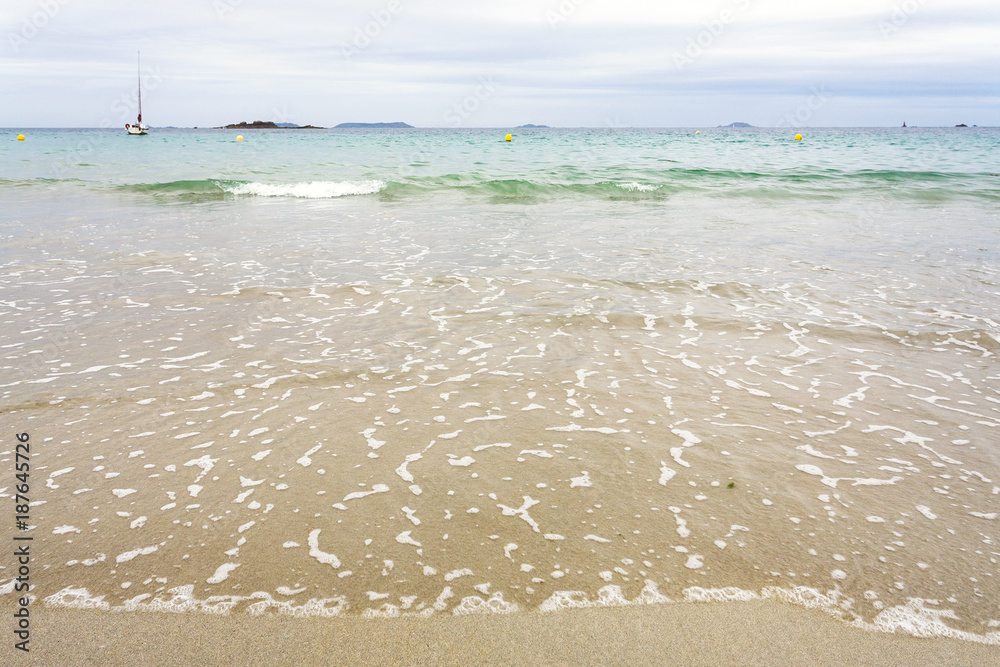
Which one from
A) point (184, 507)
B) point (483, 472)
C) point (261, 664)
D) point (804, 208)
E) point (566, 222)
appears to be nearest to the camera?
point (261, 664)

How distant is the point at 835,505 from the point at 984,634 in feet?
2.65

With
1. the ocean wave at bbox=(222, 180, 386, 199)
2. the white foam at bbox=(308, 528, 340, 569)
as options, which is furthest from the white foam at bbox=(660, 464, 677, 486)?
the ocean wave at bbox=(222, 180, 386, 199)

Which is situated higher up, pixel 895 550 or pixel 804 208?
pixel 804 208

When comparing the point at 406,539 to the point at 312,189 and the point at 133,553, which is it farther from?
the point at 312,189

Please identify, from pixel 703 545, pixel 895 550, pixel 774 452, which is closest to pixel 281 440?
pixel 703 545

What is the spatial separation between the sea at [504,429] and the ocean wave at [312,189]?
32.2 feet

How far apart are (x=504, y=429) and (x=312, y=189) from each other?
1728 centimetres

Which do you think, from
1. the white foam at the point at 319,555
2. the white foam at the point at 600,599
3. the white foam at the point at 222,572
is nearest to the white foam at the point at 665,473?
the white foam at the point at 600,599

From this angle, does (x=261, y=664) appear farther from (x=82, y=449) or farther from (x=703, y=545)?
(x=82, y=449)

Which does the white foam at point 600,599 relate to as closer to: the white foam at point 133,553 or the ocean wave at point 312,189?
the white foam at point 133,553

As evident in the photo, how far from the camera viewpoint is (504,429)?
12.4ft

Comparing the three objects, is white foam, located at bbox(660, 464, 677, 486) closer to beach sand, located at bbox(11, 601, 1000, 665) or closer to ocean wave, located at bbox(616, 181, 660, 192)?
beach sand, located at bbox(11, 601, 1000, 665)

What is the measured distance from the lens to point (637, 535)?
9.14ft

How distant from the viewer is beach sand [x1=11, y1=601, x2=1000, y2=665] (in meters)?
2.15
